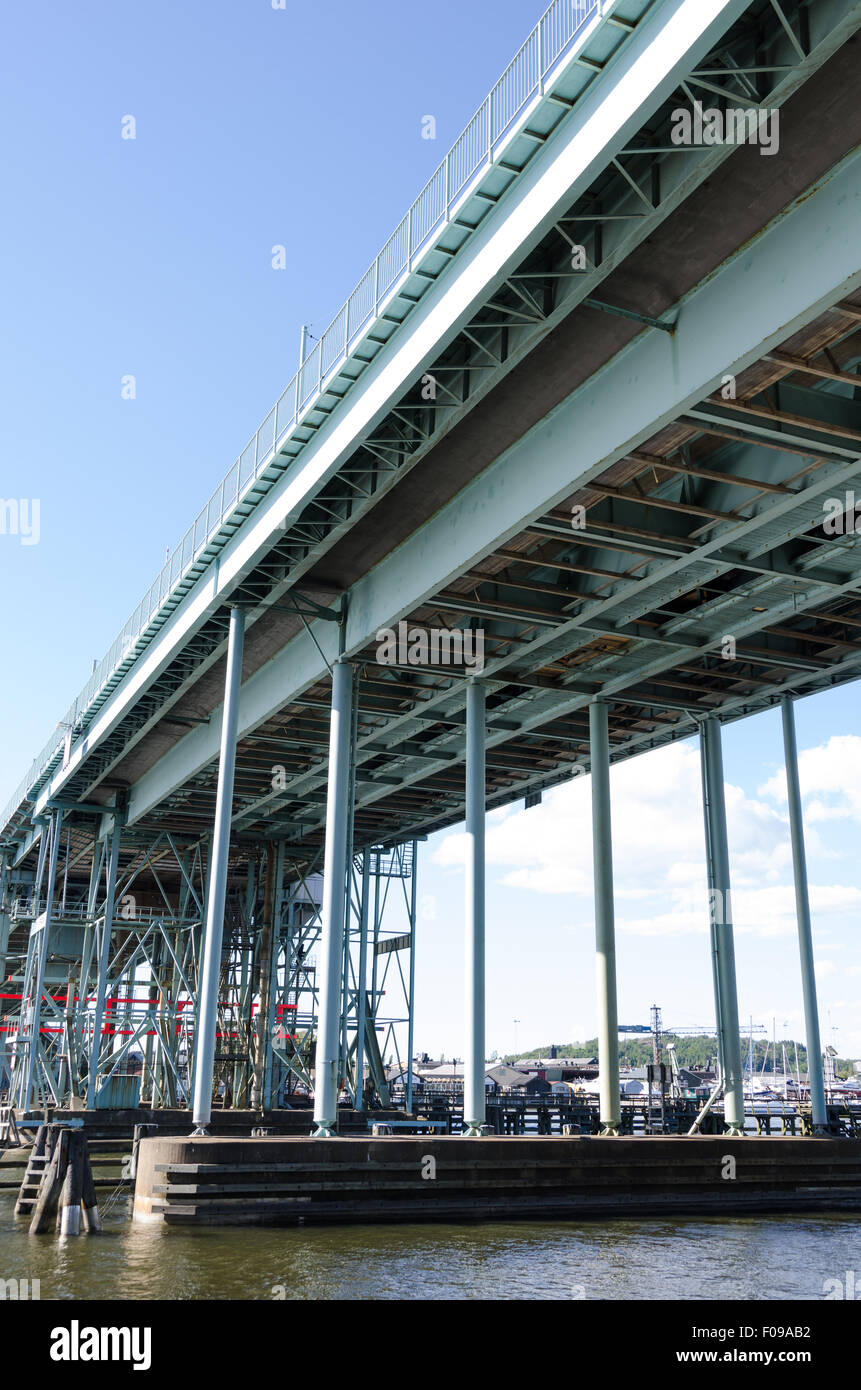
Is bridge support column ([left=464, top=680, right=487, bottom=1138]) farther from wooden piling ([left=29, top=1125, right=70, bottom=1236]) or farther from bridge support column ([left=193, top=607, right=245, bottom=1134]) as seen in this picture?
wooden piling ([left=29, top=1125, right=70, bottom=1236])

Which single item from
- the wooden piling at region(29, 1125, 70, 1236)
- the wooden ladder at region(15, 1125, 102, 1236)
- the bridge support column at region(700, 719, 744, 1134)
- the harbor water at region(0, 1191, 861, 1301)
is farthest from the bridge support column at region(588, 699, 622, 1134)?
the wooden piling at region(29, 1125, 70, 1236)

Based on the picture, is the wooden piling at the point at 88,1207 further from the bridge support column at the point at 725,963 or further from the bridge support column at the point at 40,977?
the bridge support column at the point at 40,977

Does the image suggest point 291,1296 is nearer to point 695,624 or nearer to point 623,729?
point 695,624

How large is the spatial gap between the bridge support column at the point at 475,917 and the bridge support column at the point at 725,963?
635cm

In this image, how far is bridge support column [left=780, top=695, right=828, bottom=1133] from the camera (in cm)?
2870

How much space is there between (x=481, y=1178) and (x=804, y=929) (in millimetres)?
11118

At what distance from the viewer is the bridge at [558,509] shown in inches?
605

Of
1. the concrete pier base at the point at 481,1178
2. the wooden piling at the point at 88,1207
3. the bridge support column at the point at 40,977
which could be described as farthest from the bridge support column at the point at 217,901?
the bridge support column at the point at 40,977

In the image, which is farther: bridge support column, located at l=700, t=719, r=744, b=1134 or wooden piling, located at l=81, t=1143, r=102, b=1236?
bridge support column, located at l=700, t=719, r=744, b=1134

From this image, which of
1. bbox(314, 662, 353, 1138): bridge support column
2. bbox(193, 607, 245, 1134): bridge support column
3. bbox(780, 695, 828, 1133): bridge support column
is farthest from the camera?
bbox(780, 695, 828, 1133): bridge support column

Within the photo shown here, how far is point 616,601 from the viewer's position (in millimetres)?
24656

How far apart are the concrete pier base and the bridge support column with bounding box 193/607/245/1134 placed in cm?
315
